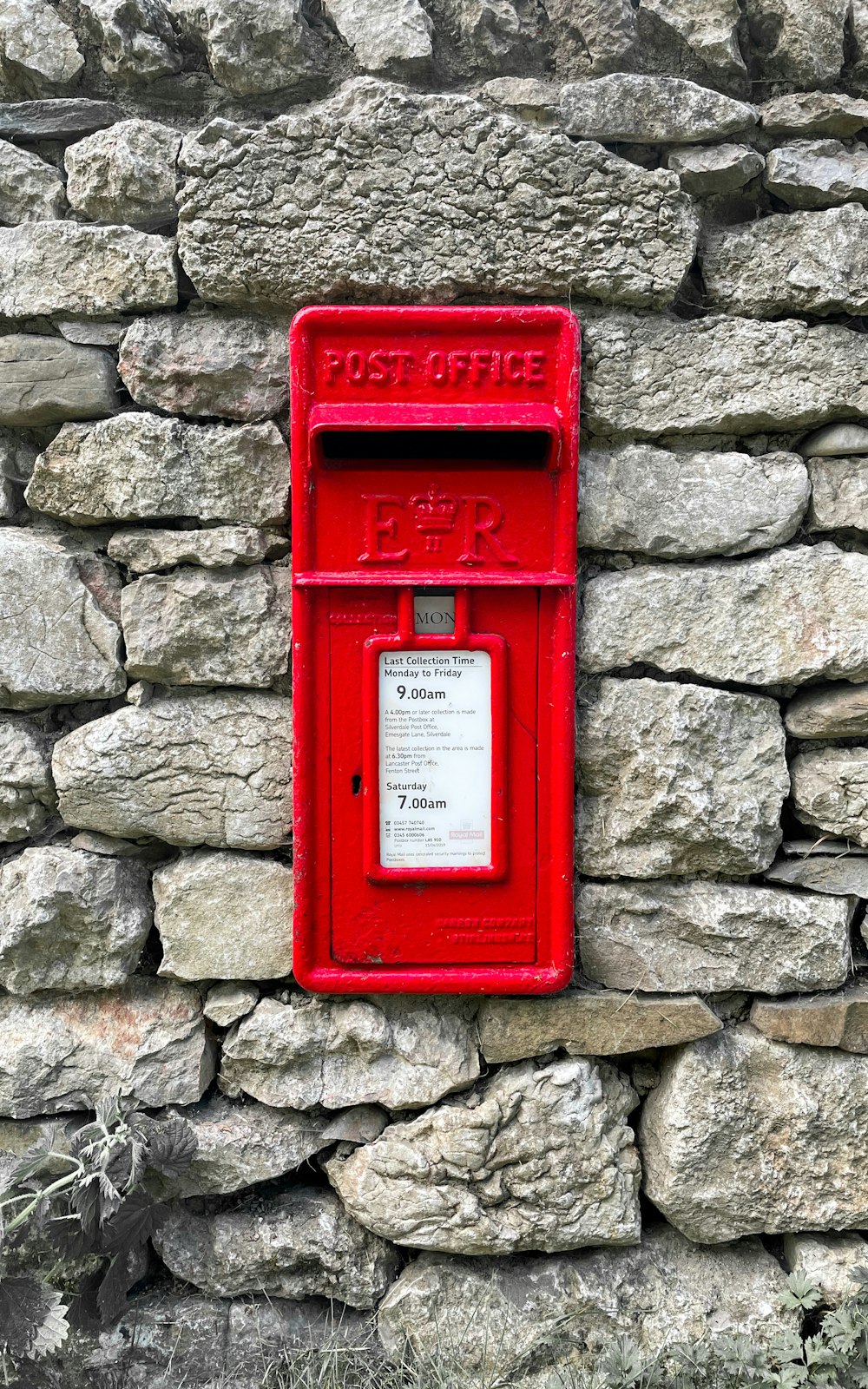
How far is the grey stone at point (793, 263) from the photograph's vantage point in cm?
173

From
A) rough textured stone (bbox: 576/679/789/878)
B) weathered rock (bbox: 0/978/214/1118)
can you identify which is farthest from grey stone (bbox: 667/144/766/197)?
weathered rock (bbox: 0/978/214/1118)

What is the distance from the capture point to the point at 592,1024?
1.81 m

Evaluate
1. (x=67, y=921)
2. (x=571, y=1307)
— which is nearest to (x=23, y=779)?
(x=67, y=921)

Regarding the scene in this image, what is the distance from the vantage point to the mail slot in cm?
168

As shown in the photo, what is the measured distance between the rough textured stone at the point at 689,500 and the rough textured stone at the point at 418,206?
32cm

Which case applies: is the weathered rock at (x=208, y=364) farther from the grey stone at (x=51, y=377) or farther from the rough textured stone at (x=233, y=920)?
the rough textured stone at (x=233, y=920)

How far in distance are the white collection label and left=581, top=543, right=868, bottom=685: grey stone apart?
0.39 meters

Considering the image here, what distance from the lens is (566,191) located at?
1.70m

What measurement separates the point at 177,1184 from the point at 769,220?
2.15 metres

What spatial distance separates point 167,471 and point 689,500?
986 millimetres

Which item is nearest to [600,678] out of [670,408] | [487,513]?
[487,513]

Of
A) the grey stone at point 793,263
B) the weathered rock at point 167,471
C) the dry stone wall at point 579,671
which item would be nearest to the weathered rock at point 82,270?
Answer: the dry stone wall at point 579,671

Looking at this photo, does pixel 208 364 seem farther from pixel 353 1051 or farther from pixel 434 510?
pixel 353 1051

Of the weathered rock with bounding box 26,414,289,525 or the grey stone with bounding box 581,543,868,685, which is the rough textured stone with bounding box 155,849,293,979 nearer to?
the weathered rock with bounding box 26,414,289,525
